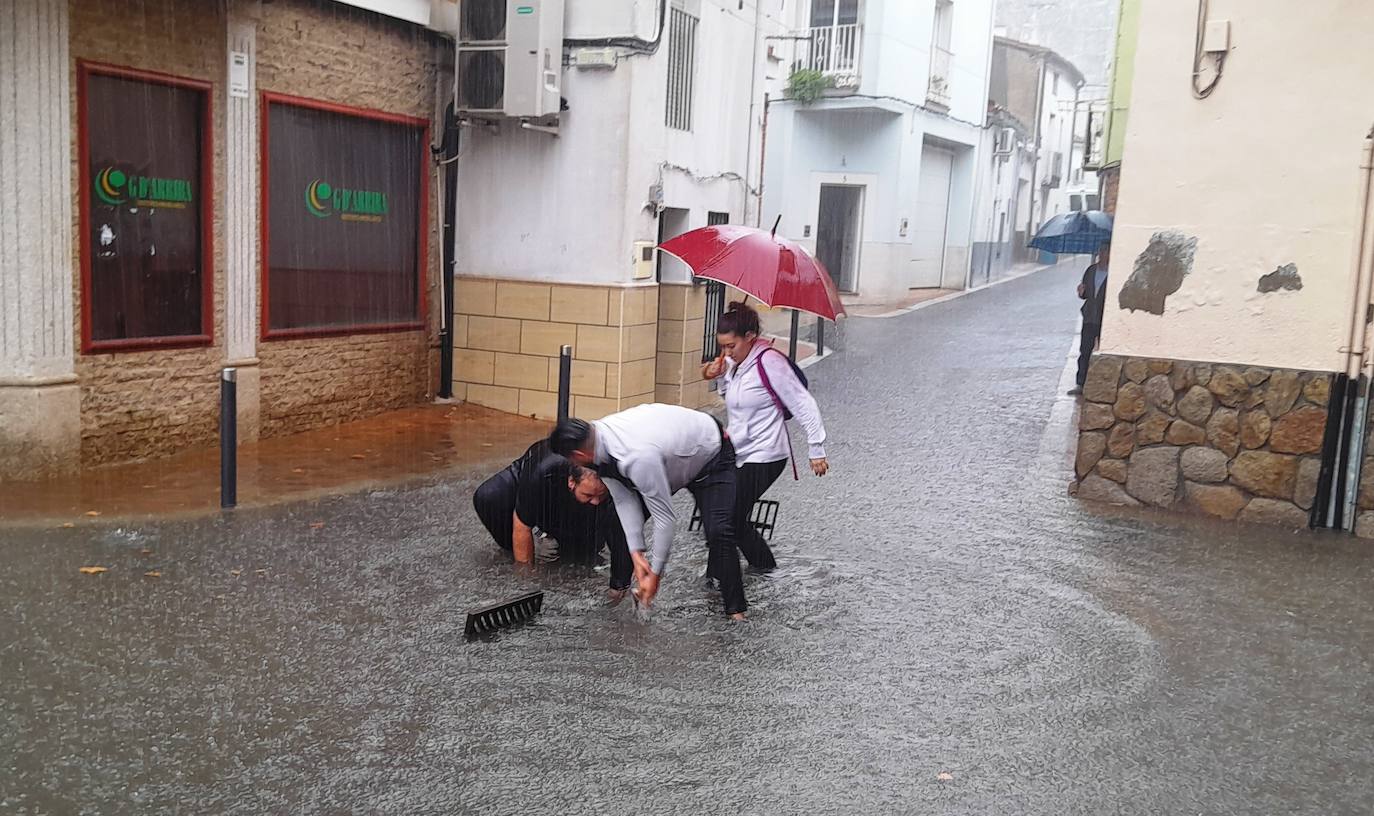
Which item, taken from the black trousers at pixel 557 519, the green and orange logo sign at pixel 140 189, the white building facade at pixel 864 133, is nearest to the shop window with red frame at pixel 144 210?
the green and orange logo sign at pixel 140 189

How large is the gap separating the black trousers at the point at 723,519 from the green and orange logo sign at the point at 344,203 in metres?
5.89

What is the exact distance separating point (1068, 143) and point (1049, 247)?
37.4m

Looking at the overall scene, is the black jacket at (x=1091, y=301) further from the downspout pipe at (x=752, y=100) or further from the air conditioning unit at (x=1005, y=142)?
the air conditioning unit at (x=1005, y=142)

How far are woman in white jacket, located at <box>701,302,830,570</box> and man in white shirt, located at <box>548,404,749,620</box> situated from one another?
184 millimetres

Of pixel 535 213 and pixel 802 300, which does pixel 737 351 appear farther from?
pixel 535 213

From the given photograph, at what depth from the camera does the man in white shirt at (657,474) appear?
5668 mm

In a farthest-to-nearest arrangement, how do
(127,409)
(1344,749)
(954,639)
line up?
(127,409)
(954,639)
(1344,749)

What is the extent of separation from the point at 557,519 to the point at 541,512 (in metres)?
0.12

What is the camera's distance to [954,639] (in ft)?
20.4

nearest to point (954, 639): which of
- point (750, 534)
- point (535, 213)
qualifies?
point (750, 534)

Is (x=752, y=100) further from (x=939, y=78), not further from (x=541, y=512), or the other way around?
(x=939, y=78)

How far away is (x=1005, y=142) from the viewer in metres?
35.8

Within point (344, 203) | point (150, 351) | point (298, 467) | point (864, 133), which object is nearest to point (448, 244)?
point (344, 203)

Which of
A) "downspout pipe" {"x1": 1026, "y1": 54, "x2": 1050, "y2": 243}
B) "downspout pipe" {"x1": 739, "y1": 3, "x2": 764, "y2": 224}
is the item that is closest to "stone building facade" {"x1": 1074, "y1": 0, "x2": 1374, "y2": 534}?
"downspout pipe" {"x1": 739, "y1": 3, "x2": 764, "y2": 224}
